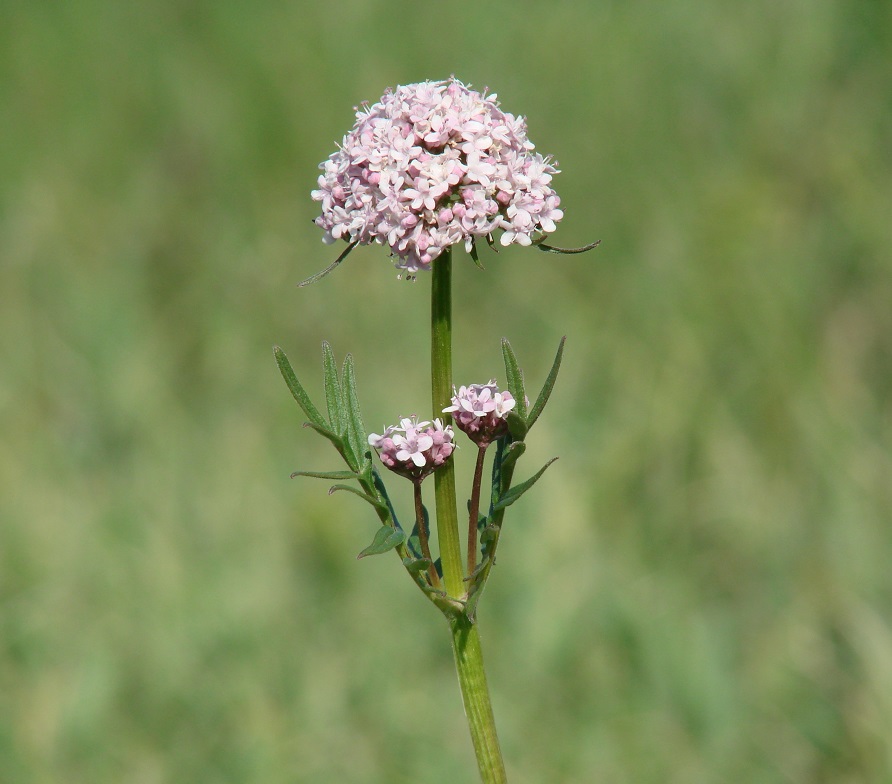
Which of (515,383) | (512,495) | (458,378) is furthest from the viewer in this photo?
(458,378)

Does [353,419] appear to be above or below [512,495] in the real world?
above

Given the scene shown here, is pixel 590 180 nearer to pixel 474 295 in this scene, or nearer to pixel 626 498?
pixel 474 295

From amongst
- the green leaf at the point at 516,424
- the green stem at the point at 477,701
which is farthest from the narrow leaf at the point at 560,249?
the green stem at the point at 477,701

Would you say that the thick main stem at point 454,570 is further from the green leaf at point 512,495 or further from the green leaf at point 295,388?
the green leaf at point 295,388

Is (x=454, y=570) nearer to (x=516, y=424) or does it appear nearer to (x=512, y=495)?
(x=512, y=495)

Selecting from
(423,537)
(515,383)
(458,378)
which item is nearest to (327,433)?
(423,537)

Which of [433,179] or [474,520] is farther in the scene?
[474,520]

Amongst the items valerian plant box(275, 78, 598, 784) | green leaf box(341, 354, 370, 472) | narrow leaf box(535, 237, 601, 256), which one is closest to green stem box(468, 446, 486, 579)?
valerian plant box(275, 78, 598, 784)
